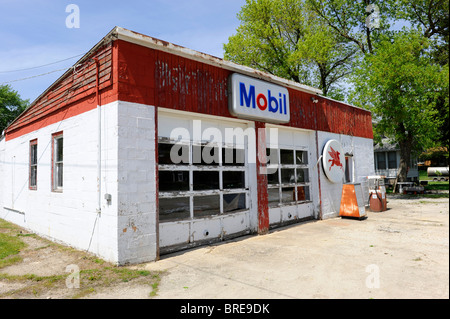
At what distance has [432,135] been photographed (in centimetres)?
1547

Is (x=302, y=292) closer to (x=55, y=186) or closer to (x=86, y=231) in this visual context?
(x=86, y=231)

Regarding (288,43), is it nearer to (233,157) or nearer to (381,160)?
(381,160)

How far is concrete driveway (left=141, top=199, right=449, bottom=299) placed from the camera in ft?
13.4

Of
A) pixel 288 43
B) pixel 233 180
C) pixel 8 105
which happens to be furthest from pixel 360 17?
pixel 8 105

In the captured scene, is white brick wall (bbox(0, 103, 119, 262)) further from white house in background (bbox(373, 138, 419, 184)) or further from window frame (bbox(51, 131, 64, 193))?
white house in background (bbox(373, 138, 419, 184))

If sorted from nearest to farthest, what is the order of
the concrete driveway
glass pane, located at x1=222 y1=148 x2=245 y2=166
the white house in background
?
the concrete driveway → glass pane, located at x1=222 y1=148 x2=245 y2=166 → the white house in background

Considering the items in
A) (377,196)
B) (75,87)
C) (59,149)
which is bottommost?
(377,196)

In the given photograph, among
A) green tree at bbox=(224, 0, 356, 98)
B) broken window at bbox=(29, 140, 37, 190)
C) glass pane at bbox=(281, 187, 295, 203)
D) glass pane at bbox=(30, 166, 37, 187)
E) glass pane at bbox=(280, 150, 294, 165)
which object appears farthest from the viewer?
green tree at bbox=(224, 0, 356, 98)

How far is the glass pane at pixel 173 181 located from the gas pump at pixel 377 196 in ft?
28.3

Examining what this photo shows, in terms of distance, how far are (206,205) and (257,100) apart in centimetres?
314

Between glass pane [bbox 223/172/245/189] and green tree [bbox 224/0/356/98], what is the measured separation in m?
16.7

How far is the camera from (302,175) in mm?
10141

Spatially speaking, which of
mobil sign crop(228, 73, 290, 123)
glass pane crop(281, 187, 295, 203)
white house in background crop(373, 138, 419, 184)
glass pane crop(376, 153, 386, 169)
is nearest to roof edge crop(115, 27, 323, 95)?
mobil sign crop(228, 73, 290, 123)
